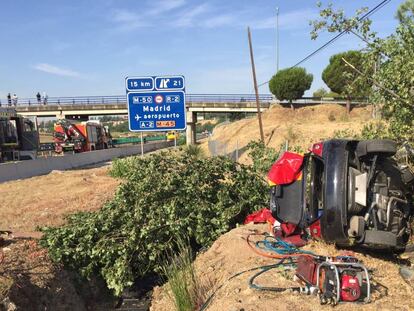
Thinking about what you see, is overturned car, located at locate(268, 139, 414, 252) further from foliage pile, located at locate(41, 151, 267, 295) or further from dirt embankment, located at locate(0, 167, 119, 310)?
dirt embankment, located at locate(0, 167, 119, 310)

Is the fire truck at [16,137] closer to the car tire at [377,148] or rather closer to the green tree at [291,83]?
the car tire at [377,148]

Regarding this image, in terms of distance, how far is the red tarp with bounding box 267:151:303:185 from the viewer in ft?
18.4

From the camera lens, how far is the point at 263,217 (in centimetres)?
713

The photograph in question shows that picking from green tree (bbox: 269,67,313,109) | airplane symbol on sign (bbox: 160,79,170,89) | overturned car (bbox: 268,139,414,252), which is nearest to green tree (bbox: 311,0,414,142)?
overturned car (bbox: 268,139,414,252)

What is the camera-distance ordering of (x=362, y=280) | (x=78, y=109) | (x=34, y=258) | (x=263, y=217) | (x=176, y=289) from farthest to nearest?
(x=78, y=109), (x=263, y=217), (x=34, y=258), (x=176, y=289), (x=362, y=280)

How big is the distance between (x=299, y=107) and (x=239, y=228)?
48.6 m

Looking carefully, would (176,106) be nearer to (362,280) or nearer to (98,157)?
(362,280)

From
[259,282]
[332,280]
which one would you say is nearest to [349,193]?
[332,280]

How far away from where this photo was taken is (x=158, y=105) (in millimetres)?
15102

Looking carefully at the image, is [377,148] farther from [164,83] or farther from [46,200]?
[46,200]

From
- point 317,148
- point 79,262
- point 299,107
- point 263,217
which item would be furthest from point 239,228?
point 299,107

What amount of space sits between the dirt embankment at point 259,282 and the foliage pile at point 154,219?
27.4 inches

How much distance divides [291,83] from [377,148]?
161 feet

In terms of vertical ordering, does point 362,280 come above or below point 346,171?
below
